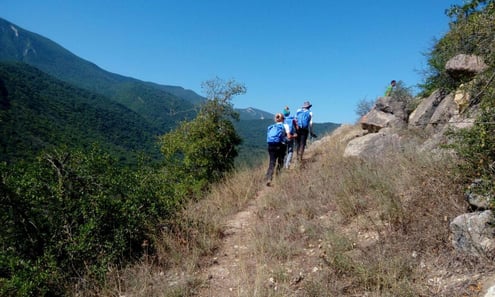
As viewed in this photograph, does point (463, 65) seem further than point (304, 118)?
No

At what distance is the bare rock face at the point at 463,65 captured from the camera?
6.57m

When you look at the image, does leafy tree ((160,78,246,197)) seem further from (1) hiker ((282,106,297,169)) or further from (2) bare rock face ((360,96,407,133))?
(2) bare rock face ((360,96,407,133))

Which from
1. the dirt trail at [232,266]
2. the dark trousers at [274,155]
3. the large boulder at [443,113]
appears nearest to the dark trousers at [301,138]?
the dark trousers at [274,155]

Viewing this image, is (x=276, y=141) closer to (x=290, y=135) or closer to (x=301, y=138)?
(x=290, y=135)

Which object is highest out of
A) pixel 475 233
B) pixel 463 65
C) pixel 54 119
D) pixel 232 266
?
pixel 463 65

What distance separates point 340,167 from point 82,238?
5470 mm

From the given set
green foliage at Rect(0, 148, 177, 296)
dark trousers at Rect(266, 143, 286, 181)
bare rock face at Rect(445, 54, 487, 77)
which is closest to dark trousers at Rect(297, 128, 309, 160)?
dark trousers at Rect(266, 143, 286, 181)

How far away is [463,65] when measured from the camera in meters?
6.82

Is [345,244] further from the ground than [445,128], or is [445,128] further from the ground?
[445,128]

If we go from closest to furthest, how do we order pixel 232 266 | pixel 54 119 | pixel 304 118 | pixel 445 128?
pixel 232 266
pixel 445 128
pixel 304 118
pixel 54 119

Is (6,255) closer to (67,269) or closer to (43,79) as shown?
(67,269)

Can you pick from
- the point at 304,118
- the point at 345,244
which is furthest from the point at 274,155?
the point at 345,244

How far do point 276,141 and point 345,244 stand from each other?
444 centimetres

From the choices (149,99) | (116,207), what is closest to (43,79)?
(149,99)
